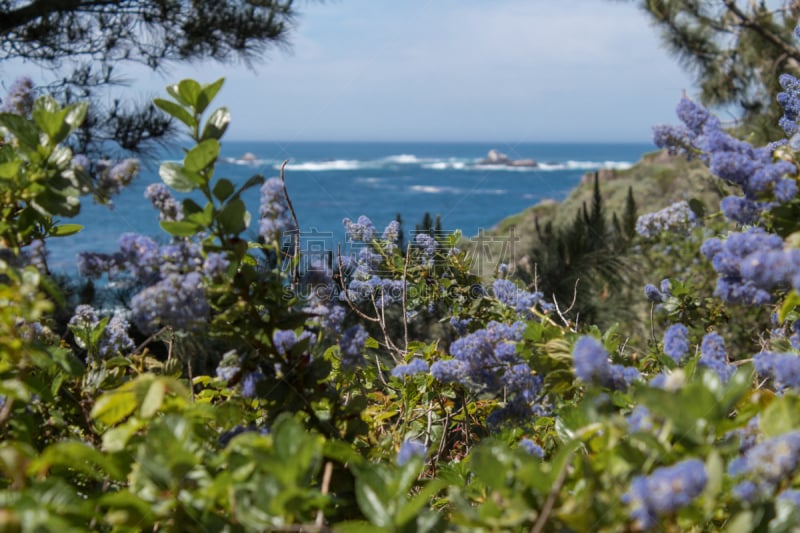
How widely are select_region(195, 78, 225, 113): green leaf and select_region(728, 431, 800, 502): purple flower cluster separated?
2.67 ft

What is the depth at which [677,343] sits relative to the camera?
997 mm

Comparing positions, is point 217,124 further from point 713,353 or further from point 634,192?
point 634,192

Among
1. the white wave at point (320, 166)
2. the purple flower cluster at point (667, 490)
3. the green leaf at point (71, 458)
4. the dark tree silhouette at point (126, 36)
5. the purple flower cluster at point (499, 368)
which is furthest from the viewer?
the white wave at point (320, 166)

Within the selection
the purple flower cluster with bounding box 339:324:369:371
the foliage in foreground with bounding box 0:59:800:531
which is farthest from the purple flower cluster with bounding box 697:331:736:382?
the purple flower cluster with bounding box 339:324:369:371

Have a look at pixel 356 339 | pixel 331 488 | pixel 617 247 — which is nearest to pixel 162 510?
pixel 331 488

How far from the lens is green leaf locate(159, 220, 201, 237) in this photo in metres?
0.92

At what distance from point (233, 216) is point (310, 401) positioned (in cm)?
29

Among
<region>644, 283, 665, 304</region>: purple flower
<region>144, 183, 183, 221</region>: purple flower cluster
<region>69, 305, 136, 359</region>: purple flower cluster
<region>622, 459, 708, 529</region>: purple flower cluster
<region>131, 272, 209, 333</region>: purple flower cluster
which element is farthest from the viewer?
<region>644, 283, 665, 304</region>: purple flower

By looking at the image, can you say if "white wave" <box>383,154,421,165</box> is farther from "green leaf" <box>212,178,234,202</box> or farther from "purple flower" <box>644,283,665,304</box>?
"green leaf" <box>212,178,234,202</box>

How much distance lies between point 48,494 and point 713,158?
3.13 feet

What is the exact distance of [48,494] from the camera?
2.47 feet

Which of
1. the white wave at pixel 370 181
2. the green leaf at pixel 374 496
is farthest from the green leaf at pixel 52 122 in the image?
the white wave at pixel 370 181

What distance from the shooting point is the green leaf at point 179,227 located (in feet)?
3.03

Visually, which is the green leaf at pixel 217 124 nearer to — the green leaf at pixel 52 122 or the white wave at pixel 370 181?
the green leaf at pixel 52 122
